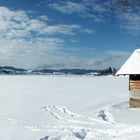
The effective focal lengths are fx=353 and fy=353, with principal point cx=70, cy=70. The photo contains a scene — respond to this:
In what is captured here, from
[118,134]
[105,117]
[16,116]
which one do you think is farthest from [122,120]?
[16,116]

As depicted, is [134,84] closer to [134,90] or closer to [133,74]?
[134,90]

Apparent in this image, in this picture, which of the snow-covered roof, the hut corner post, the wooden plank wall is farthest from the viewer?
the wooden plank wall

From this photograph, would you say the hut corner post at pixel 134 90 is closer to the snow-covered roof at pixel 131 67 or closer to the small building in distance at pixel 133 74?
the small building in distance at pixel 133 74

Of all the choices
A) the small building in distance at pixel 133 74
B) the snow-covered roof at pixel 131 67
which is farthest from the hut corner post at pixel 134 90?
the snow-covered roof at pixel 131 67

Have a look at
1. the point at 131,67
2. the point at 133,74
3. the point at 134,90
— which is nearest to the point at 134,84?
the point at 134,90

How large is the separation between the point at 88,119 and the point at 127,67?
5.98m

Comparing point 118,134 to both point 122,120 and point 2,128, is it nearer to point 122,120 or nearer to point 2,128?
point 122,120

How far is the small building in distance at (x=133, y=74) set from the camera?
819 inches

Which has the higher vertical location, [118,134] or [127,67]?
[127,67]

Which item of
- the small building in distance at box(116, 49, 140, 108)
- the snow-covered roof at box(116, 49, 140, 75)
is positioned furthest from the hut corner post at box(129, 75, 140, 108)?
the snow-covered roof at box(116, 49, 140, 75)

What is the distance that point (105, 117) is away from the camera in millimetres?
16438

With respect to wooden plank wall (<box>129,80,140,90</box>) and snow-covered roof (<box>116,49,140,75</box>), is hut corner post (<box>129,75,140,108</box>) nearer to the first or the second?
wooden plank wall (<box>129,80,140,90</box>)

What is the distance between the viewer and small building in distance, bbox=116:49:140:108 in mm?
20812

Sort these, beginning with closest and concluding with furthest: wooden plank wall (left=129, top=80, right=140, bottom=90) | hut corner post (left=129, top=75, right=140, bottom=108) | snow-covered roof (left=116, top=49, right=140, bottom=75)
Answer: snow-covered roof (left=116, top=49, right=140, bottom=75), hut corner post (left=129, top=75, right=140, bottom=108), wooden plank wall (left=129, top=80, right=140, bottom=90)
